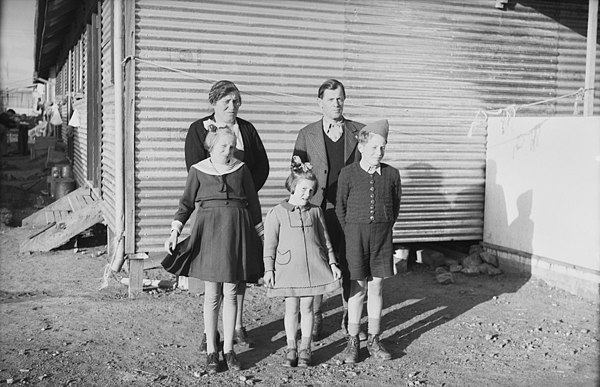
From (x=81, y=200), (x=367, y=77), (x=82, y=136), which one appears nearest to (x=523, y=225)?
(x=367, y=77)

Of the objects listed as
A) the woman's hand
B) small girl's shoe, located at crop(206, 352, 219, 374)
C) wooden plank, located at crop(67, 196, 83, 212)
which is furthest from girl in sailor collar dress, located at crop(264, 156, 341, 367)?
wooden plank, located at crop(67, 196, 83, 212)

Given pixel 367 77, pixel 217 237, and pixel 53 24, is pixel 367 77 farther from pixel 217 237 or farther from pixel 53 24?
pixel 53 24

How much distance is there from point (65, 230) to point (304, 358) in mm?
5795

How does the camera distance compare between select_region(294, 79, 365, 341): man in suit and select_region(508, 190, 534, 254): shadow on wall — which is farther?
select_region(508, 190, 534, 254): shadow on wall

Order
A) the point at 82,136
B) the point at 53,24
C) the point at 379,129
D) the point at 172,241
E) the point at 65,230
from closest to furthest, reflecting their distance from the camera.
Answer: the point at 172,241, the point at 379,129, the point at 65,230, the point at 82,136, the point at 53,24

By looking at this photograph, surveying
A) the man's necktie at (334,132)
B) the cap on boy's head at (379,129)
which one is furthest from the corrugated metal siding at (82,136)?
the cap on boy's head at (379,129)

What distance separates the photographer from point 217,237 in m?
5.09

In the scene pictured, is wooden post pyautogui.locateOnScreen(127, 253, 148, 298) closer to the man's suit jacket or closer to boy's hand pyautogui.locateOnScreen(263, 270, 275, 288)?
the man's suit jacket

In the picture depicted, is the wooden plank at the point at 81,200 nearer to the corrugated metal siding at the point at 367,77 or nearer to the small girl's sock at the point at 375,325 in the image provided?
the corrugated metal siding at the point at 367,77

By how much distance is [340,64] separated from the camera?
8.29 meters

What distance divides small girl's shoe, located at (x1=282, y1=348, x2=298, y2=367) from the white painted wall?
3822mm

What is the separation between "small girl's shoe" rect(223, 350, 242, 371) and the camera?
16.8ft

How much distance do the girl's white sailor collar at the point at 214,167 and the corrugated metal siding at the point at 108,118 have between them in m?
3.49

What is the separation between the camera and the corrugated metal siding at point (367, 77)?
757cm
